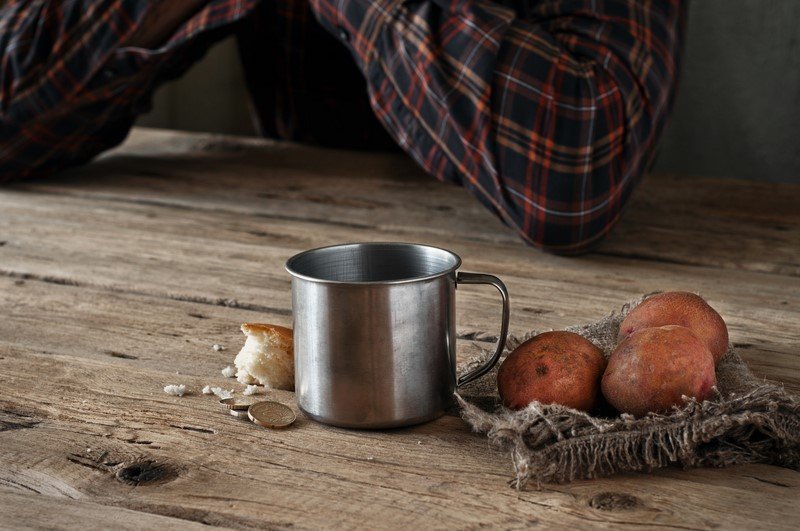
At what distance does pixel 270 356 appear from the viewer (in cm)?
78

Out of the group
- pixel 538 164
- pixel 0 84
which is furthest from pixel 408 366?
pixel 0 84

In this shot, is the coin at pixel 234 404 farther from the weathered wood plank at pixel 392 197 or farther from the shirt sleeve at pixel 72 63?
the shirt sleeve at pixel 72 63

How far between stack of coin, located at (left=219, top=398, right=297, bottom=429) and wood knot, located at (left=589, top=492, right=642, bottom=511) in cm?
23

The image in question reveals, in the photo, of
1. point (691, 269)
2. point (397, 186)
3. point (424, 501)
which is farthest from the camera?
point (397, 186)

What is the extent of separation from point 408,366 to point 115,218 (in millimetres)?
843

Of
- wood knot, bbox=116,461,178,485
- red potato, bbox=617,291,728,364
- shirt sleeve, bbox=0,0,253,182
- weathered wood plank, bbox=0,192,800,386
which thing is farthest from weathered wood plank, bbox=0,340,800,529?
shirt sleeve, bbox=0,0,253,182

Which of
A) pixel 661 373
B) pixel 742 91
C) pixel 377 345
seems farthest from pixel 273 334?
pixel 742 91

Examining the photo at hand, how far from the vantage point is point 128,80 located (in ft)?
4.88

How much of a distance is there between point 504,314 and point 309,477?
186 mm

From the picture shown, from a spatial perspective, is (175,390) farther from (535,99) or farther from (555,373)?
(535,99)

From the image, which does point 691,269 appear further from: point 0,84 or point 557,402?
point 0,84

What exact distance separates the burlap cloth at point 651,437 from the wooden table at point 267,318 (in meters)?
0.01

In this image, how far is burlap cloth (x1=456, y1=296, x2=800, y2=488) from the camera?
0.63 meters

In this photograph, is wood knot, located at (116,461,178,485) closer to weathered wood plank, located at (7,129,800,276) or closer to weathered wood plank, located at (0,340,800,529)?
weathered wood plank, located at (0,340,800,529)
